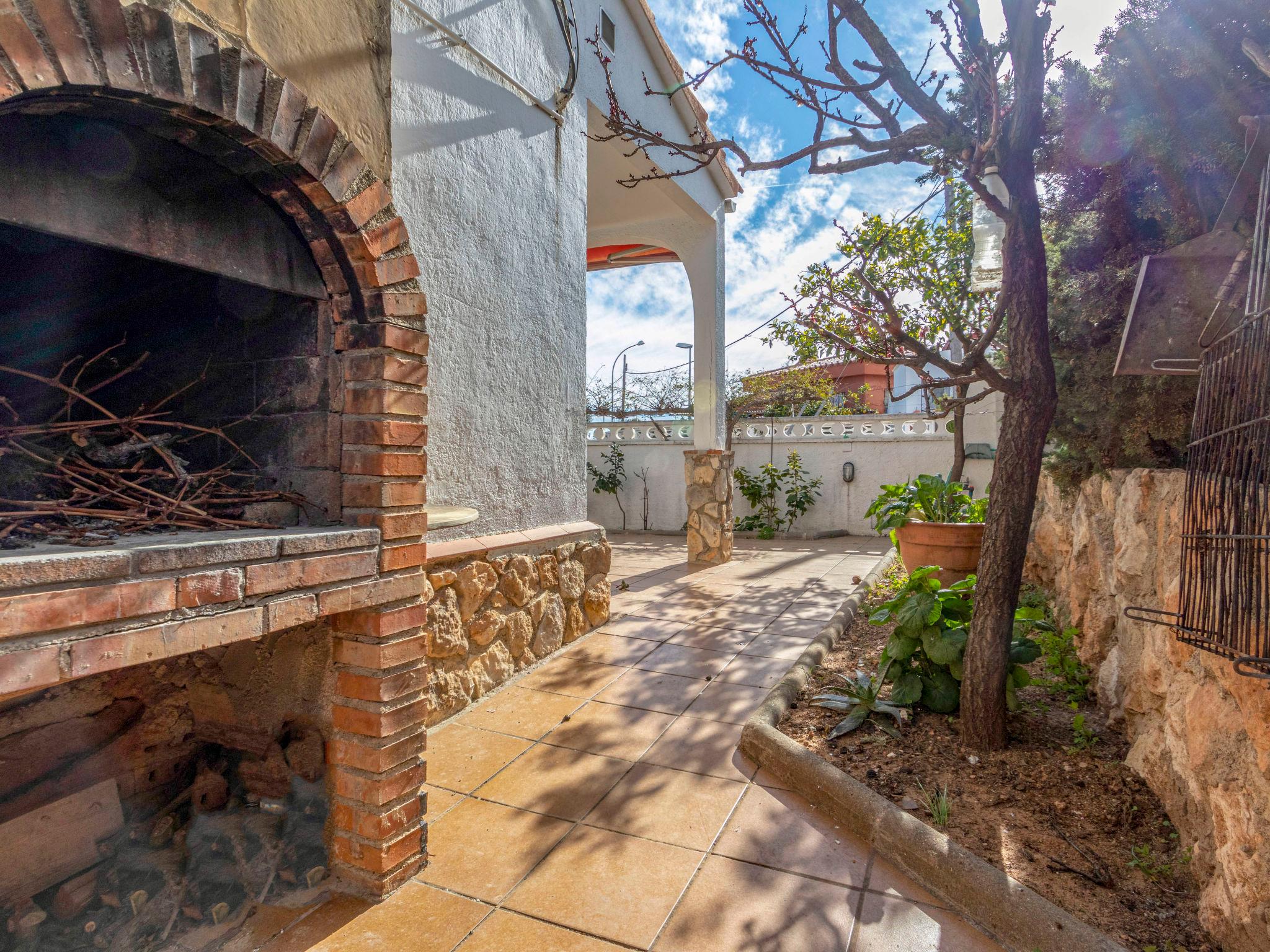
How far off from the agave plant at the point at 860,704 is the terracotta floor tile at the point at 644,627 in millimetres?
1327

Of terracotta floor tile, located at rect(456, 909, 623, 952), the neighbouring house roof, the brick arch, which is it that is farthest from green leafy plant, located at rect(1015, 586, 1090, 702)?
the neighbouring house roof

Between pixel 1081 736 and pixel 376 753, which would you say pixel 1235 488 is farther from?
pixel 376 753

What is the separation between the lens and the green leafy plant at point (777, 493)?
29.2 feet

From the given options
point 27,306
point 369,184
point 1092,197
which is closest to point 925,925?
point 369,184

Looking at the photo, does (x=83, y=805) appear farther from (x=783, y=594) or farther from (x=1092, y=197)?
(x=783, y=594)

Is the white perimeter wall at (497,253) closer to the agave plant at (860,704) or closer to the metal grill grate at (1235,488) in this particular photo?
the agave plant at (860,704)

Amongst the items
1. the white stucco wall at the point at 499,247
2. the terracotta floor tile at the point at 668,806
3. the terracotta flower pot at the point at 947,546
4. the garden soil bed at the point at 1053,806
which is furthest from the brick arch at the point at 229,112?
the terracotta flower pot at the point at 947,546

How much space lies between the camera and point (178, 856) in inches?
70.2

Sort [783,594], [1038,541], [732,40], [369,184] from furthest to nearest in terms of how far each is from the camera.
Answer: [783,594]
[1038,541]
[732,40]
[369,184]

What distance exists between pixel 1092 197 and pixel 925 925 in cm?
262

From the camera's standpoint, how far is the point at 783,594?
16.8 ft

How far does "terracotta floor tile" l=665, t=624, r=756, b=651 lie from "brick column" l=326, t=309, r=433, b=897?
7.26ft

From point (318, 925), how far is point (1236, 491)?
7.34 ft

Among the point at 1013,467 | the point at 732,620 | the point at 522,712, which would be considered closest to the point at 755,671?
the point at 732,620
